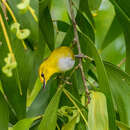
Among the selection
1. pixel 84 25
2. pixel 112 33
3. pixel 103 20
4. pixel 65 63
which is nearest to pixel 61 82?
pixel 65 63

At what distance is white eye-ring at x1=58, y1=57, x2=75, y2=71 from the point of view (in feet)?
2.67

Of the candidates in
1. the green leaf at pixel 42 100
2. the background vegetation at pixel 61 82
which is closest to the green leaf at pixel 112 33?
the background vegetation at pixel 61 82

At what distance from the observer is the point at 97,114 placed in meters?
0.64

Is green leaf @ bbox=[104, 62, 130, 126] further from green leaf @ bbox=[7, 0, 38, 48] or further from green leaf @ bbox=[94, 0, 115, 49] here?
green leaf @ bbox=[94, 0, 115, 49]

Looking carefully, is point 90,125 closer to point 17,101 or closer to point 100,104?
point 100,104

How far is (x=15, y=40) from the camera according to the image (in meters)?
0.76

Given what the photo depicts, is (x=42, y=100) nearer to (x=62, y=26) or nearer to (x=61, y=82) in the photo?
(x=61, y=82)

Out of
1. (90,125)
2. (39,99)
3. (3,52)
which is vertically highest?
(3,52)

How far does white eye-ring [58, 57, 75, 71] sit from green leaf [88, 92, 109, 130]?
0.18 metres

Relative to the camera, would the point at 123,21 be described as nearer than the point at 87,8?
Yes

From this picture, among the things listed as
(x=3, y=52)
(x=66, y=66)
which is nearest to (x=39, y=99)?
(x=66, y=66)

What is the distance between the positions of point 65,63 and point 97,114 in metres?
0.22

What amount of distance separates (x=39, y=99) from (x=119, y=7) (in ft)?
1.11

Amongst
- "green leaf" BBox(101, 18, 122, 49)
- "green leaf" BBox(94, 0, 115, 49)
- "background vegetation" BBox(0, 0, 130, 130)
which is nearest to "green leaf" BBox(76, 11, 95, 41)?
"background vegetation" BBox(0, 0, 130, 130)
